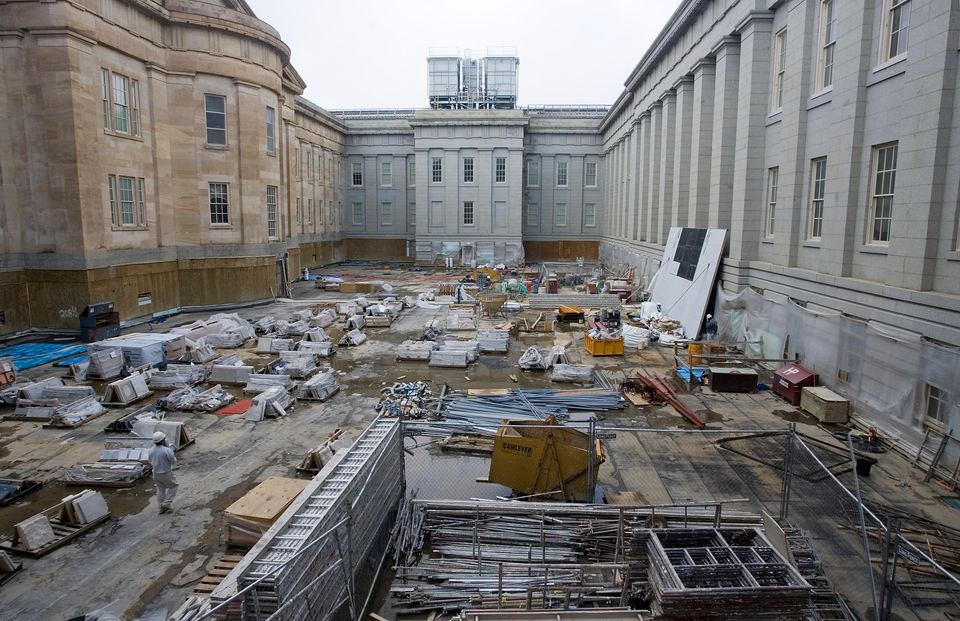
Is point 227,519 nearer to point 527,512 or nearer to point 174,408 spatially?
point 527,512

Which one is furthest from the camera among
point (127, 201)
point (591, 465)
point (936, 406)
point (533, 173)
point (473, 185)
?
point (533, 173)

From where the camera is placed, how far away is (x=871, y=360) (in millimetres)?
14414

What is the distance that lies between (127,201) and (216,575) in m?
23.7

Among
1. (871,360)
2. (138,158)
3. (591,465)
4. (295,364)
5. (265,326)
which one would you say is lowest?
(295,364)

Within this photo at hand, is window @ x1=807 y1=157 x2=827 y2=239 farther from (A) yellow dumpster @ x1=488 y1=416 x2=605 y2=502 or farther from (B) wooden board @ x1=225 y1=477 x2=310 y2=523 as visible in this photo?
(B) wooden board @ x1=225 y1=477 x2=310 y2=523

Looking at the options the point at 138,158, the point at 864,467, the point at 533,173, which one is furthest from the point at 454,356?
the point at 533,173

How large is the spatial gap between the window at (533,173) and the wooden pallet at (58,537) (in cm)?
5696

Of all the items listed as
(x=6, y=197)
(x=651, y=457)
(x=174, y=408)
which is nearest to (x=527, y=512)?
(x=651, y=457)

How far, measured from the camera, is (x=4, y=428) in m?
14.7

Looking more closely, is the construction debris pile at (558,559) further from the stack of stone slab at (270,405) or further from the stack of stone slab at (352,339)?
the stack of stone slab at (352,339)

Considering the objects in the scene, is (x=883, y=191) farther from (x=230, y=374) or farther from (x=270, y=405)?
(x=230, y=374)

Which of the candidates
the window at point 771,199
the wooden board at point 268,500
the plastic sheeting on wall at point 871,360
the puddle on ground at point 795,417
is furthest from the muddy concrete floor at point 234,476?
the window at point 771,199

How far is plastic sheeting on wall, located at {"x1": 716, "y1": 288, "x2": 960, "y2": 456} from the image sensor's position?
12.2 meters

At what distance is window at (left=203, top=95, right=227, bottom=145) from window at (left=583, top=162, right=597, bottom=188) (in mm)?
40838
